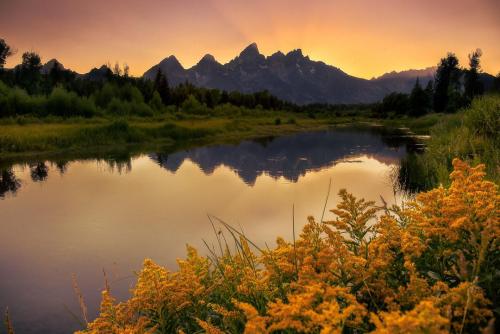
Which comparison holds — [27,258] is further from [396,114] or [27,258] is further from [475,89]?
[396,114]

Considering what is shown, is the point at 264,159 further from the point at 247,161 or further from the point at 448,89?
the point at 448,89

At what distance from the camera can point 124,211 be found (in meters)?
14.1

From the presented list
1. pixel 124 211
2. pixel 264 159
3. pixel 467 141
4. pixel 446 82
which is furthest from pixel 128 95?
pixel 446 82

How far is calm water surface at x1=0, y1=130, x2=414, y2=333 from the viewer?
26.8 feet

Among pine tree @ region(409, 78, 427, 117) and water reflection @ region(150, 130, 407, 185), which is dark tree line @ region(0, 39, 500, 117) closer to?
pine tree @ region(409, 78, 427, 117)

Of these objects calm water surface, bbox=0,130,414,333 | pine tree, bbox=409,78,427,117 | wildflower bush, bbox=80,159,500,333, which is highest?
pine tree, bbox=409,78,427,117

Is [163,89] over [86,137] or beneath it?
over

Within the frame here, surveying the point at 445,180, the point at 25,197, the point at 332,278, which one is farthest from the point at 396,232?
the point at 25,197

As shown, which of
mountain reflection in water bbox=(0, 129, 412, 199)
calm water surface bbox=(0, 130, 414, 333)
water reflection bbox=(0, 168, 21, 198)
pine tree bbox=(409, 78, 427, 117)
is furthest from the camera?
pine tree bbox=(409, 78, 427, 117)

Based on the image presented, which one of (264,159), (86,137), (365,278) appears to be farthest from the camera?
(86,137)

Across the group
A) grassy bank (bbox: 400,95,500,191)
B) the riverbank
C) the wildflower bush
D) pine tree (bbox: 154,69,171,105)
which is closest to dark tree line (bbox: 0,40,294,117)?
pine tree (bbox: 154,69,171,105)

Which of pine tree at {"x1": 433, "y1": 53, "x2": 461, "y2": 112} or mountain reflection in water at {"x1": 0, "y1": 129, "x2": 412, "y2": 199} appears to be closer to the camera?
mountain reflection in water at {"x1": 0, "y1": 129, "x2": 412, "y2": 199}

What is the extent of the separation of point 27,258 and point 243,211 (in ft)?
22.2

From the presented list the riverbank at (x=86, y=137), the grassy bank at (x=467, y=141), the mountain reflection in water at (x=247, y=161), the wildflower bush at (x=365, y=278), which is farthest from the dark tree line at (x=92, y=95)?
the wildflower bush at (x=365, y=278)
